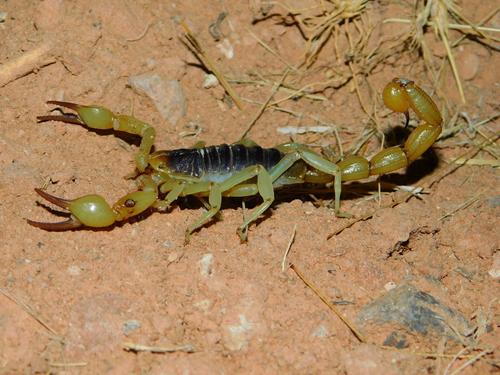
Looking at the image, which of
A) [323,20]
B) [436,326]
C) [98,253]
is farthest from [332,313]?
[323,20]

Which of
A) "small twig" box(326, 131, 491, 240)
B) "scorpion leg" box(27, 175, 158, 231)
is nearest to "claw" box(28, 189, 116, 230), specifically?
"scorpion leg" box(27, 175, 158, 231)

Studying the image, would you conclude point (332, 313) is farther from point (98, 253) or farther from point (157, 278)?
point (98, 253)

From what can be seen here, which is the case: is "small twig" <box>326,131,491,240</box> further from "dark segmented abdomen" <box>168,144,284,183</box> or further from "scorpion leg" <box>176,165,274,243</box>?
"dark segmented abdomen" <box>168,144,284,183</box>

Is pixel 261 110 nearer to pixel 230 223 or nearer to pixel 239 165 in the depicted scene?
pixel 239 165

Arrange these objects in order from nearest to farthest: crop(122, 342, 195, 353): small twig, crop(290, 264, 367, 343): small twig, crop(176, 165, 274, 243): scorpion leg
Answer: crop(122, 342, 195, 353): small twig → crop(290, 264, 367, 343): small twig → crop(176, 165, 274, 243): scorpion leg

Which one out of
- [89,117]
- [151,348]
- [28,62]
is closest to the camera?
[151,348]

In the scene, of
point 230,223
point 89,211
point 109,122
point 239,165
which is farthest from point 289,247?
point 109,122

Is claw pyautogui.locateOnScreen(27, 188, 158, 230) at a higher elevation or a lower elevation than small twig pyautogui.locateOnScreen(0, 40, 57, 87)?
lower
